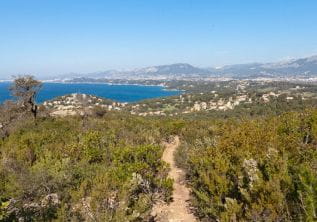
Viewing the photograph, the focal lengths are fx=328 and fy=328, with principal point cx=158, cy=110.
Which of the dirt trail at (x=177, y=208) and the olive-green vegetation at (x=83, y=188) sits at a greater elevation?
the olive-green vegetation at (x=83, y=188)

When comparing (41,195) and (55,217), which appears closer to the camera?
Result: (55,217)

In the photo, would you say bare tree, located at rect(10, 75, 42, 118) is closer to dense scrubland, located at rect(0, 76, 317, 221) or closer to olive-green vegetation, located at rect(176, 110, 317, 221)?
dense scrubland, located at rect(0, 76, 317, 221)

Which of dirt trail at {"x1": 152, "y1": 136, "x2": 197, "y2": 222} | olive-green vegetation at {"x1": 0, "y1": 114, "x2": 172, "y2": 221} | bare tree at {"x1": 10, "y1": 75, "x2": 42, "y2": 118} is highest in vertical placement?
bare tree at {"x1": 10, "y1": 75, "x2": 42, "y2": 118}

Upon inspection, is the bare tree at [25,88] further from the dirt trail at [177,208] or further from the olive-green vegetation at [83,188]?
the dirt trail at [177,208]

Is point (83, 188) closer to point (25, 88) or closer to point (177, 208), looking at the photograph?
point (177, 208)

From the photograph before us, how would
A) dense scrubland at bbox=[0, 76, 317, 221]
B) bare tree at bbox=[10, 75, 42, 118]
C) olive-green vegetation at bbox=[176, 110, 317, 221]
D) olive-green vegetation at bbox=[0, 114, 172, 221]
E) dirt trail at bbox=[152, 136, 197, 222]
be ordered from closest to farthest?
olive-green vegetation at bbox=[176, 110, 317, 221] < dense scrubland at bbox=[0, 76, 317, 221] < olive-green vegetation at bbox=[0, 114, 172, 221] < dirt trail at bbox=[152, 136, 197, 222] < bare tree at bbox=[10, 75, 42, 118]

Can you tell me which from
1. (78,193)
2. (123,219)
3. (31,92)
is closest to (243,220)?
(123,219)

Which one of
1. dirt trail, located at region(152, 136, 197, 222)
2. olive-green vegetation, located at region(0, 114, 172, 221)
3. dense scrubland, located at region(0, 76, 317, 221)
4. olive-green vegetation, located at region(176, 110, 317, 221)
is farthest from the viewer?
dirt trail, located at region(152, 136, 197, 222)

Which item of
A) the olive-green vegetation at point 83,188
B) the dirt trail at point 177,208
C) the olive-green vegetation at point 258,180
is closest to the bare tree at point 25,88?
the olive-green vegetation at point 83,188

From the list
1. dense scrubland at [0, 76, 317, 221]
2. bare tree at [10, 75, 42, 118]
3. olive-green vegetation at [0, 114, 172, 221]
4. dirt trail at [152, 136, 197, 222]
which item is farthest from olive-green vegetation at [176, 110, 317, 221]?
bare tree at [10, 75, 42, 118]

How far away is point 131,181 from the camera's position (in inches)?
371

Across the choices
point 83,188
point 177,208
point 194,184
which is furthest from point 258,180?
point 83,188

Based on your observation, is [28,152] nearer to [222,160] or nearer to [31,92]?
[222,160]

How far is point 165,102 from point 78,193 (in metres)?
93.8
